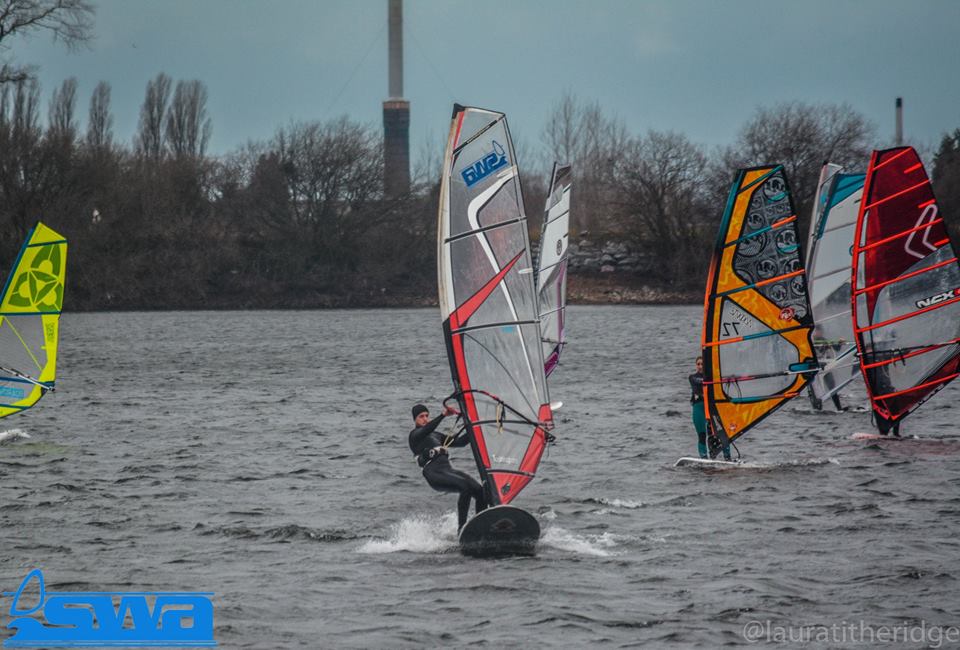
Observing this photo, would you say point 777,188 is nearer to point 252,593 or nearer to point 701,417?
point 701,417

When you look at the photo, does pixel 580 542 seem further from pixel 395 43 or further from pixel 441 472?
pixel 395 43

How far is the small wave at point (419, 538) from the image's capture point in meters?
14.0

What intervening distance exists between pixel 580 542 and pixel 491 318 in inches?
102

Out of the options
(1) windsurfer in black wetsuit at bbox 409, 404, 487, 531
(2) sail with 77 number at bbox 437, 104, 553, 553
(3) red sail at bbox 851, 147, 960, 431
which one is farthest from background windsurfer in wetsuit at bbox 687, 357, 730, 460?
(1) windsurfer in black wetsuit at bbox 409, 404, 487, 531

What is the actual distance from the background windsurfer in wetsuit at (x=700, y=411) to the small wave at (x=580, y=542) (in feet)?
14.3

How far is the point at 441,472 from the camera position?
13.6 metres

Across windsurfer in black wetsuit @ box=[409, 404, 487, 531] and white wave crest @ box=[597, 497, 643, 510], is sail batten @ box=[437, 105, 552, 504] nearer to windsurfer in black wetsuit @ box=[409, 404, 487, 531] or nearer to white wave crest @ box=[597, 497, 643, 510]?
windsurfer in black wetsuit @ box=[409, 404, 487, 531]

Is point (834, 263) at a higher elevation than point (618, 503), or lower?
higher

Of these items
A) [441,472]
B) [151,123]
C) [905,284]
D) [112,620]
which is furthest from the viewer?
[151,123]

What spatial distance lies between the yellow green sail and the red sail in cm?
1312

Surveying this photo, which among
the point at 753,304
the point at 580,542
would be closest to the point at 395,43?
the point at 753,304

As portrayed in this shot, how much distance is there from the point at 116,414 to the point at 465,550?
1539cm

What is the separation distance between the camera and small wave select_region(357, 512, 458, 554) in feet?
45.9

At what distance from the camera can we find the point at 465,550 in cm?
1352
